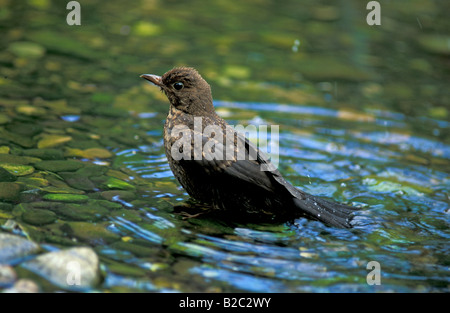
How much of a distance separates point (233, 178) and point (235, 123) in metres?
2.35

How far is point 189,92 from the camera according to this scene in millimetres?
5574

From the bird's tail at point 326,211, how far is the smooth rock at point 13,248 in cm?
224

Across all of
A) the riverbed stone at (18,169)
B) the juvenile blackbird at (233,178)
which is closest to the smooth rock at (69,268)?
the juvenile blackbird at (233,178)

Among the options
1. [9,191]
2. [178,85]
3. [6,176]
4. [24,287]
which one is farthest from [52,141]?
[24,287]

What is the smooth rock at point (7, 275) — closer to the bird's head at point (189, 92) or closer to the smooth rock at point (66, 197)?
the smooth rock at point (66, 197)

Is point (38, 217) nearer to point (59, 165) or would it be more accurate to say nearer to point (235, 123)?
point (59, 165)

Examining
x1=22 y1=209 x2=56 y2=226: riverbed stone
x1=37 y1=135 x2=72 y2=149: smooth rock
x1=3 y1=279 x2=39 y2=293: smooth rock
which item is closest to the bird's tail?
x1=22 y1=209 x2=56 y2=226: riverbed stone

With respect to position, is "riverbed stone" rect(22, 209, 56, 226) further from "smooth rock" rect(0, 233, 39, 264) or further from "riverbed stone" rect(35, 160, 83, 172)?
"riverbed stone" rect(35, 160, 83, 172)

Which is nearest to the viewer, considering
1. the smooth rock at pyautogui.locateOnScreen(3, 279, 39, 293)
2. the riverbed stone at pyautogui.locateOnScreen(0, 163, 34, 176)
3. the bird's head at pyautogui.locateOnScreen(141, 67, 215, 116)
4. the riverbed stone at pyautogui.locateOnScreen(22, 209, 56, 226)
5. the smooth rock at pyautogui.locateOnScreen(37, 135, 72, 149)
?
the smooth rock at pyautogui.locateOnScreen(3, 279, 39, 293)

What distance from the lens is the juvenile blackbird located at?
5.04m

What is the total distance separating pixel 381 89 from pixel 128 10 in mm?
4768

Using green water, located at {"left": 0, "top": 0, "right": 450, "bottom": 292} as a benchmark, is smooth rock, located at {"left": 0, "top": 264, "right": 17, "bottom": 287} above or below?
below

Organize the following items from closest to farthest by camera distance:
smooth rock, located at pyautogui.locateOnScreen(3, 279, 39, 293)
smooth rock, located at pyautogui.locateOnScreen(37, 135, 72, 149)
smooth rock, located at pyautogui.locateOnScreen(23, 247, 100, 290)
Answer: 1. smooth rock, located at pyautogui.locateOnScreen(3, 279, 39, 293)
2. smooth rock, located at pyautogui.locateOnScreen(23, 247, 100, 290)
3. smooth rock, located at pyautogui.locateOnScreen(37, 135, 72, 149)

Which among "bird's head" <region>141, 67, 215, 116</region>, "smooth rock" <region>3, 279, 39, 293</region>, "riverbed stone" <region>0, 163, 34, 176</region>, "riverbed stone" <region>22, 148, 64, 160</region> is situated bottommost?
"smooth rock" <region>3, 279, 39, 293</region>
